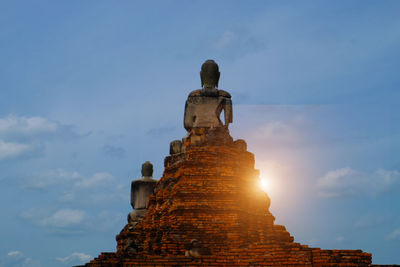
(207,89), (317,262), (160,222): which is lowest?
(317,262)

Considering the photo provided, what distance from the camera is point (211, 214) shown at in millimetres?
12266

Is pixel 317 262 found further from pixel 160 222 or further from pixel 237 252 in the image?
pixel 160 222

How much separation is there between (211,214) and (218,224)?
31cm

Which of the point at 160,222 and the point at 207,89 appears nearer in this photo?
the point at 160,222

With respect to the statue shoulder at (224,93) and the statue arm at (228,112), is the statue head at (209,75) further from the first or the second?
the statue arm at (228,112)

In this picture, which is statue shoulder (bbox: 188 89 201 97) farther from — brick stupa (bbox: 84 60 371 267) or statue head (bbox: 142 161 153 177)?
statue head (bbox: 142 161 153 177)

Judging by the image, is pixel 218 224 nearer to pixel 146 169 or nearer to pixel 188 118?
pixel 188 118

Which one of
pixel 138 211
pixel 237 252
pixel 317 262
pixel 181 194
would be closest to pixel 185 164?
pixel 181 194

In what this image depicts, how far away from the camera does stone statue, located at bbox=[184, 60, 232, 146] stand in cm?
1497

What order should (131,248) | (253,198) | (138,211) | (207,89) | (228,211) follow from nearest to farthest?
1. (228,211)
2. (253,198)
3. (131,248)
4. (207,89)
5. (138,211)

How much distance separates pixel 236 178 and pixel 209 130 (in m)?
2.03

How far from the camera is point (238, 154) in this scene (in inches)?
540

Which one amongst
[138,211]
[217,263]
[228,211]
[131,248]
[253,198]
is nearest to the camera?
[217,263]

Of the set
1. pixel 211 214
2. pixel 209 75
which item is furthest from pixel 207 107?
pixel 211 214
